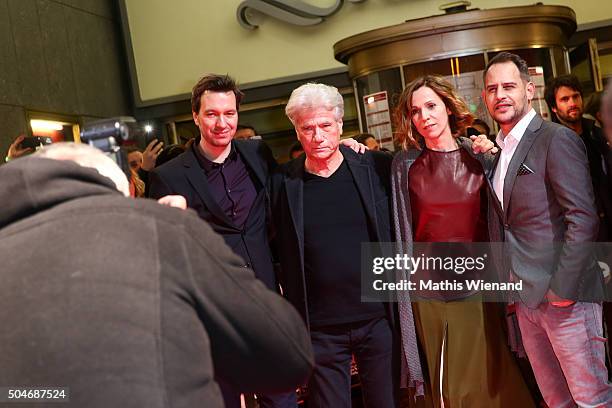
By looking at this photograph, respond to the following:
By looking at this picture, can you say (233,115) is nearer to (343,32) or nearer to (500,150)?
(500,150)

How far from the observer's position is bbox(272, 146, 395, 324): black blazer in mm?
3127

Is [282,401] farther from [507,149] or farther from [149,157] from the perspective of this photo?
[149,157]

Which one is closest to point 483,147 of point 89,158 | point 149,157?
point 89,158

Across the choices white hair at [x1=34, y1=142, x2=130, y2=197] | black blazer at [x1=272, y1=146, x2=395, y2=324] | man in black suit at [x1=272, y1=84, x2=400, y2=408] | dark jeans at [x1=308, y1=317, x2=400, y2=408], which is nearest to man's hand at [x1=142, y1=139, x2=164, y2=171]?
black blazer at [x1=272, y1=146, x2=395, y2=324]

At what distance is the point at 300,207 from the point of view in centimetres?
314

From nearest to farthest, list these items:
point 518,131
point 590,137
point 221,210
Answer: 1. point 518,131
2. point 221,210
3. point 590,137

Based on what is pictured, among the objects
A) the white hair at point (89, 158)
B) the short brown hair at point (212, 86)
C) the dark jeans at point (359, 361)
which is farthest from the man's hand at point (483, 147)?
the white hair at point (89, 158)

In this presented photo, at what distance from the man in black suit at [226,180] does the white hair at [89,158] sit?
5.54ft

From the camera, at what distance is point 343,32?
9188mm

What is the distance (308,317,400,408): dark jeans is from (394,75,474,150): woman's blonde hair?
0.75 metres

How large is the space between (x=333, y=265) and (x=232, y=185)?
1.92 ft

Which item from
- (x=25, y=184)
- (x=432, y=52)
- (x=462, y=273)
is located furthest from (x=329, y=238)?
(x=432, y=52)

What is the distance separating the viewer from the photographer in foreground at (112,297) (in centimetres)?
123

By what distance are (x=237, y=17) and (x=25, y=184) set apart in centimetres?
838
